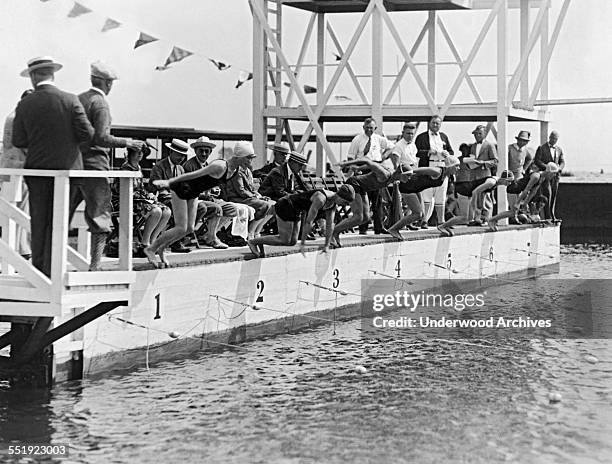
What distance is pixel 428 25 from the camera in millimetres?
31578

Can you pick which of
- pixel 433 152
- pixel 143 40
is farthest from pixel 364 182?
pixel 143 40

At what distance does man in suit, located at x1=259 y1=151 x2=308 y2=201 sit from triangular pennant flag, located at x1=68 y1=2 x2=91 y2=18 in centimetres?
440

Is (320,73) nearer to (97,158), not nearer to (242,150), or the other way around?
(242,150)

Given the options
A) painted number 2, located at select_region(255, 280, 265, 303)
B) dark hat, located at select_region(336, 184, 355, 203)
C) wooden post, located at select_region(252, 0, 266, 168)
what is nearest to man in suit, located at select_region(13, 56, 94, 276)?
painted number 2, located at select_region(255, 280, 265, 303)

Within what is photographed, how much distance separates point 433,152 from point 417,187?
1873mm

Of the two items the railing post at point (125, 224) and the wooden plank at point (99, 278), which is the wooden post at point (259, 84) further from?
the wooden plank at point (99, 278)

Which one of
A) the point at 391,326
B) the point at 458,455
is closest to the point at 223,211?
the point at 391,326

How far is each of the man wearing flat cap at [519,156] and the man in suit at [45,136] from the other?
651 inches

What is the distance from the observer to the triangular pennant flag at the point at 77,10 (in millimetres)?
20203

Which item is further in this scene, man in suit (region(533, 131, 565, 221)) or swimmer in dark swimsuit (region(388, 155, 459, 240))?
man in suit (region(533, 131, 565, 221))

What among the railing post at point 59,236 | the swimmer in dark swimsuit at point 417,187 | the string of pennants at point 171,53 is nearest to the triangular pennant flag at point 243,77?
the string of pennants at point 171,53

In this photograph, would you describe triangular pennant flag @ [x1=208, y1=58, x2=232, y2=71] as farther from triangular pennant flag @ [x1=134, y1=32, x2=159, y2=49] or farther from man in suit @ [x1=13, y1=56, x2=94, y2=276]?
man in suit @ [x1=13, y1=56, x2=94, y2=276]

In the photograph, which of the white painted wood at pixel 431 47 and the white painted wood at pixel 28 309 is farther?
the white painted wood at pixel 431 47

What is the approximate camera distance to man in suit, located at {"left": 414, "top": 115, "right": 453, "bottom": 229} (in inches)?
899
